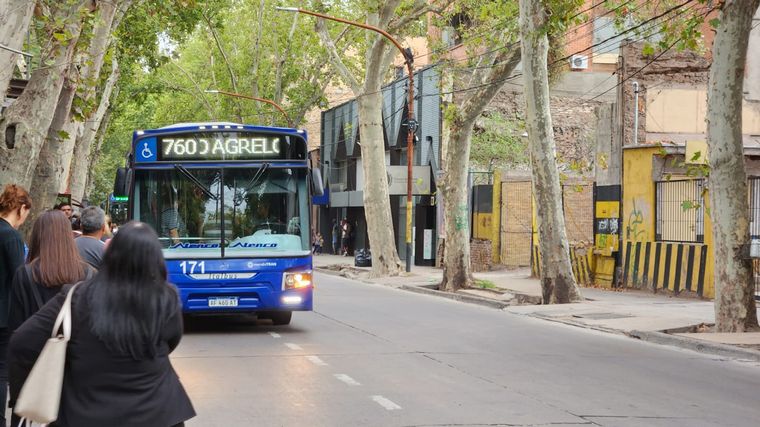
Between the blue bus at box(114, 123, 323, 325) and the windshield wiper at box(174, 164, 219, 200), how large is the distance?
14mm

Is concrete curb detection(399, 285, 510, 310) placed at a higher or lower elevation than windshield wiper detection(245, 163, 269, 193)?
lower

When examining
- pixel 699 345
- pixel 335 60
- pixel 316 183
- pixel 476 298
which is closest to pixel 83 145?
pixel 335 60

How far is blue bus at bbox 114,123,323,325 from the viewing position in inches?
597

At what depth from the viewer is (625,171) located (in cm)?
2641

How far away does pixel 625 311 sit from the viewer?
65.1 ft

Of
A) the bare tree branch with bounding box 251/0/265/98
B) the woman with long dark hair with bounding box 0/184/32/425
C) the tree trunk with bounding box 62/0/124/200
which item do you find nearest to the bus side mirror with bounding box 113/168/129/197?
the tree trunk with bounding box 62/0/124/200

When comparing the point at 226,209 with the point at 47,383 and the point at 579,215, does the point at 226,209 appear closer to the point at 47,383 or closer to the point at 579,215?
the point at 47,383

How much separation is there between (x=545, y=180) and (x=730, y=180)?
6121 mm

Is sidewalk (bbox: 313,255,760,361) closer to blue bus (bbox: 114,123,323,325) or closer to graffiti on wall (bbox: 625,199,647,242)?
graffiti on wall (bbox: 625,199,647,242)

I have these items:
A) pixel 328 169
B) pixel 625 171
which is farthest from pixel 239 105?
pixel 625 171

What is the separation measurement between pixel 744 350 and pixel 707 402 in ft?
14.0

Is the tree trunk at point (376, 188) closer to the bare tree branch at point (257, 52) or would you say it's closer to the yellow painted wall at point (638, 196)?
the yellow painted wall at point (638, 196)

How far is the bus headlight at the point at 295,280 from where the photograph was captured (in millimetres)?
15406

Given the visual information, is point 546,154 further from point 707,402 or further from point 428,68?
point 428,68
